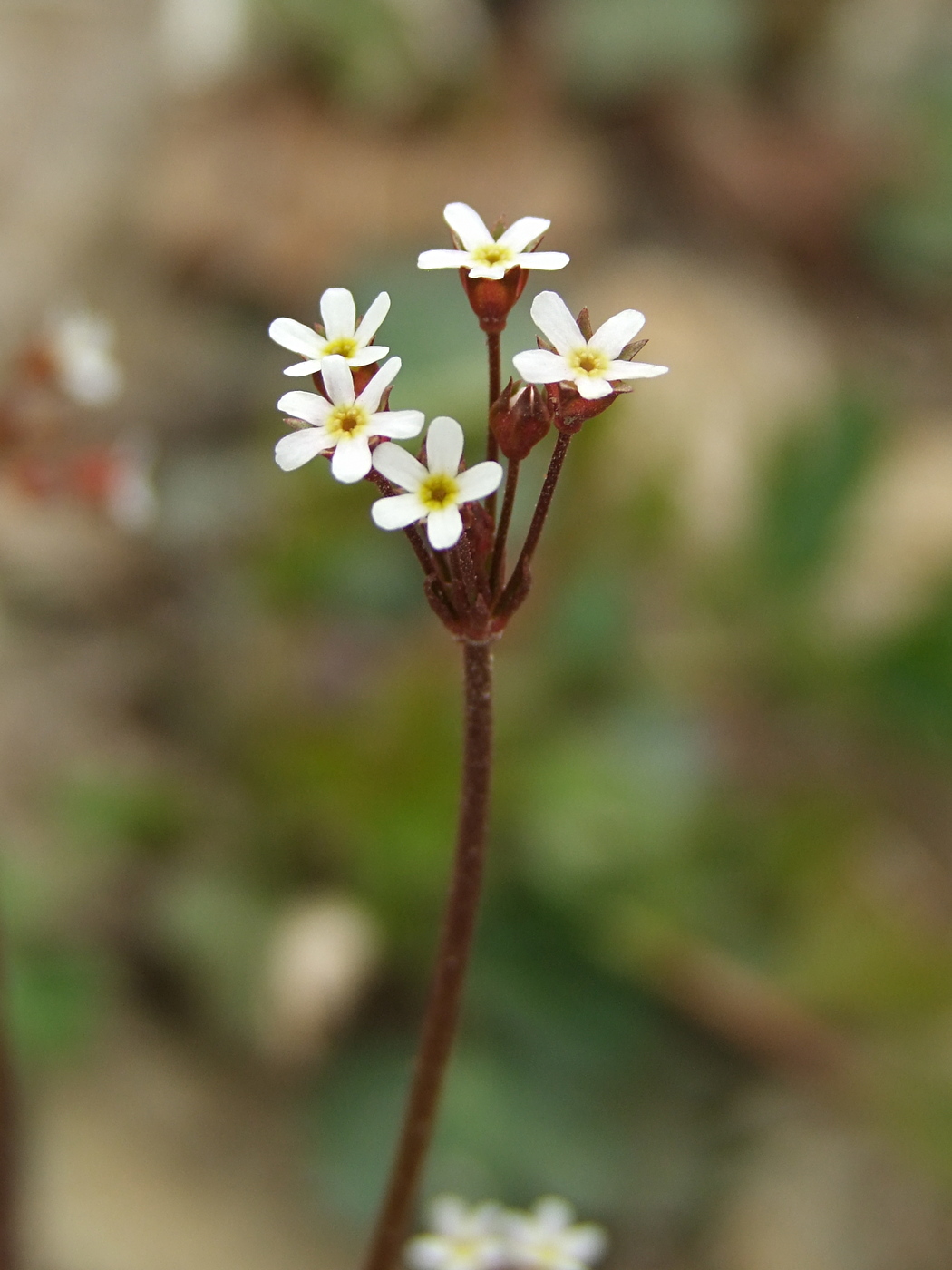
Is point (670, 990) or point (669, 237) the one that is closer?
point (670, 990)

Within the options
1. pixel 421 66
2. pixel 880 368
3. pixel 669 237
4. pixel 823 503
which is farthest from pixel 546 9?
pixel 823 503

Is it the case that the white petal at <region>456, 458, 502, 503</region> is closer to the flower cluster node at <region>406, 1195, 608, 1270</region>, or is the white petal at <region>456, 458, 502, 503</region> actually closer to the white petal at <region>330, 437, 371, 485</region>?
the white petal at <region>330, 437, 371, 485</region>

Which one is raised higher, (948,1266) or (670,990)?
(670,990)

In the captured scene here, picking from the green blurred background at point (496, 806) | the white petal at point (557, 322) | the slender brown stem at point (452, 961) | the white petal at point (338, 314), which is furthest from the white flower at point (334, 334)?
the green blurred background at point (496, 806)

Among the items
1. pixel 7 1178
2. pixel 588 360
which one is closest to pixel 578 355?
pixel 588 360

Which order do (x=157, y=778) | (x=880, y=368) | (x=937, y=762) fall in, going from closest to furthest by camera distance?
(x=157, y=778) → (x=937, y=762) → (x=880, y=368)

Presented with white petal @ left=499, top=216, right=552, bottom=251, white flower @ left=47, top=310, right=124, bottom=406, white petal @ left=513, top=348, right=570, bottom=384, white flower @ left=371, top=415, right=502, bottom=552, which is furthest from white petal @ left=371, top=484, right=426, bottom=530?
white flower @ left=47, top=310, right=124, bottom=406

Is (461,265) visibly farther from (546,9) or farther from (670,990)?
(546,9)
